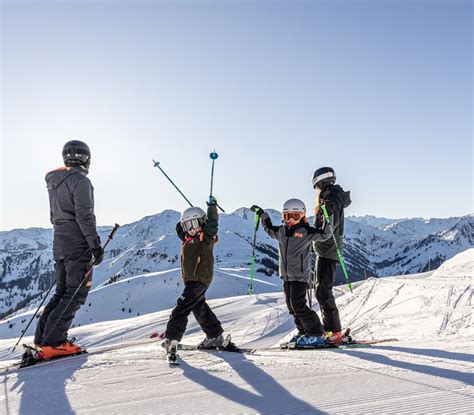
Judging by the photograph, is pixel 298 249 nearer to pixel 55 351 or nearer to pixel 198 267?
pixel 198 267

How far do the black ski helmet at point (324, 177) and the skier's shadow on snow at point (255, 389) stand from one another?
3131 mm

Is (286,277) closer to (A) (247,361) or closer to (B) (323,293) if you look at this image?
(B) (323,293)

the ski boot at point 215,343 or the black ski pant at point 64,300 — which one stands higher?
the black ski pant at point 64,300

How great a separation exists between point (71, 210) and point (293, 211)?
10.6ft

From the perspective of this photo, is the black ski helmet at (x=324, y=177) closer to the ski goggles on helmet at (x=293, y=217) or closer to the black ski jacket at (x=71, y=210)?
the ski goggles on helmet at (x=293, y=217)

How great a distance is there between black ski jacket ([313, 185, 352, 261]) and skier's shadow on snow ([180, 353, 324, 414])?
2422 millimetres

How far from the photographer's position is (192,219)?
6359mm

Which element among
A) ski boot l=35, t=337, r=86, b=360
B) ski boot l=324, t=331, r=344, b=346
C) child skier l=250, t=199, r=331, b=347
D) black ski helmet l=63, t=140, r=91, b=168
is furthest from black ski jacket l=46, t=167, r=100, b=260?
ski boot l=324, t=331, r=344, b=346

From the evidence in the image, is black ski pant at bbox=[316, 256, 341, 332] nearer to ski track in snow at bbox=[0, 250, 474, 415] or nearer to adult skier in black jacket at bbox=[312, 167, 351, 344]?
adult skier in black jacket at bbox=[312, 167, 351, 344]

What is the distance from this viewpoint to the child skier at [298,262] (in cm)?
640

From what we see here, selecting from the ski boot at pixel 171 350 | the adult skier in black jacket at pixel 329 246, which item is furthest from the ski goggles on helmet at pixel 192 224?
the adult skier in black jacket at pixel 329 246

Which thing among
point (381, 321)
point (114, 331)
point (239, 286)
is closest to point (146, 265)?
point (239, 286)

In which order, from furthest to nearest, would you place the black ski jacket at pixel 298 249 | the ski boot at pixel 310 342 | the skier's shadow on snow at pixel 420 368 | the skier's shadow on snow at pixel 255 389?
1. the black ski jacket at pixel 298 249
2. the ski boot at pixel 310 342
3. the skier's shadow on snow at pixel 420 368
4. the skier's shadow on snow at pixel 255 389

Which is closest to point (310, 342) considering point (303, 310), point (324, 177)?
point (303, 310)
